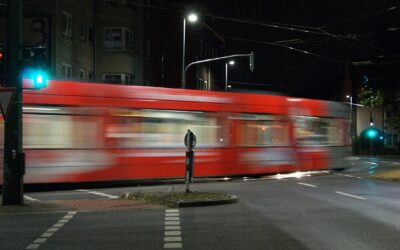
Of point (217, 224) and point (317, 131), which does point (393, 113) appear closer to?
point (317, 131)

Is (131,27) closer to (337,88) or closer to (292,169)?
(292,169)

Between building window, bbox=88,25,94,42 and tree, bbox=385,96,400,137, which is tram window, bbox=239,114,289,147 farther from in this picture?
tree, bbox=385,96,400,137

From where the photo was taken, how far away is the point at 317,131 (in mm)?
26047

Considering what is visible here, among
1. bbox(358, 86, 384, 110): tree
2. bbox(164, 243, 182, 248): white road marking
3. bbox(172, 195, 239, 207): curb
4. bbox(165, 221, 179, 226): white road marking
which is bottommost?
bbox(164, 243, 182, 248): white road marking

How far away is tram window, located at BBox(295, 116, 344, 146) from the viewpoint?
25016mm

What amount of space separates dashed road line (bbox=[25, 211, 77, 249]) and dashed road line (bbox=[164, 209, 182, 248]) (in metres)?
1.93

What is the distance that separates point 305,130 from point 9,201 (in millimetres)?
14409

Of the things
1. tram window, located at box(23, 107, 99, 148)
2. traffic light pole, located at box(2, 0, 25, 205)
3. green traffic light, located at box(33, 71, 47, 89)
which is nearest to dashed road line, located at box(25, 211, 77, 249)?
traffic light pole, located at box(2, 0, 25, 205)

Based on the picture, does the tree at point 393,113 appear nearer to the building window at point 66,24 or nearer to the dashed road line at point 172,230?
the building window at point 66,24

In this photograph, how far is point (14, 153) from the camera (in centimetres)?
1432

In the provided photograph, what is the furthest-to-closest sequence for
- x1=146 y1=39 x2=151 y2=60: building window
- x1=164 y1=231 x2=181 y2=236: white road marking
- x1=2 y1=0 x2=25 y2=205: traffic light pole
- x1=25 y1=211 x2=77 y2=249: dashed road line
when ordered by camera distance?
x1=146 y1=39 x2=151 y2=60: building window, x1=2 y1=0 x2=25 y2=205: traffic light pole, x1=164 y1=231 x2=181 y2=236: white road marking, x1=25 y1=211 x2=77 y2=249: dashed road line

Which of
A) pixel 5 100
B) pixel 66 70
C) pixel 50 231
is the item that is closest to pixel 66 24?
pixel 66 70

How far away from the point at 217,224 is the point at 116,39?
29.2 metres

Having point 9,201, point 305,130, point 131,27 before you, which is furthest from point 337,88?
point 9,201
